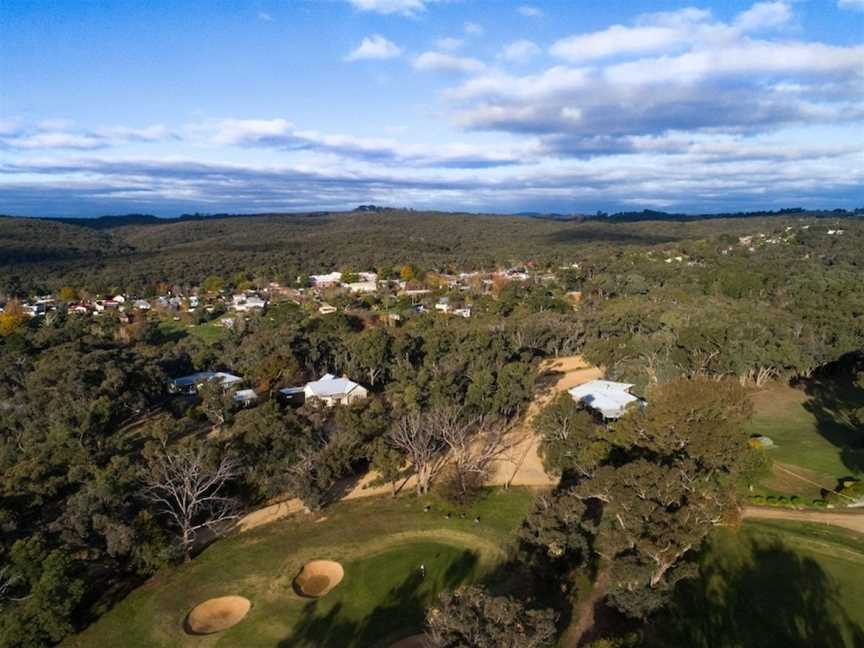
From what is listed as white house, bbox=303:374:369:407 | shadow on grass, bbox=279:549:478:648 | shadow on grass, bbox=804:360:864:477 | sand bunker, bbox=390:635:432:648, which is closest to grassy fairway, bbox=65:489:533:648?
shadow on grass, bbox=279:549:478:648

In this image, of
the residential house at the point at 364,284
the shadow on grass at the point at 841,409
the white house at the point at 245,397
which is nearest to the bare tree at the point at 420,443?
the white house at the point at 245,397

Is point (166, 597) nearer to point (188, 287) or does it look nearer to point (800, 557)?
point (800, 557)

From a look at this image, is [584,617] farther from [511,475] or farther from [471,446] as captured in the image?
[471,446]

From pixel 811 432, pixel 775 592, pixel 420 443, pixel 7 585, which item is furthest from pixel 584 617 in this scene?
pixel 811 432

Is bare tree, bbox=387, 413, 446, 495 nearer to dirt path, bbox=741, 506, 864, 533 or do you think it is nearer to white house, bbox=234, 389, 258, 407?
white house, bbox=234, 389, 258, 407

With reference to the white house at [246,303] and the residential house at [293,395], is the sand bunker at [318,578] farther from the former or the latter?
the white house at [246,303]
